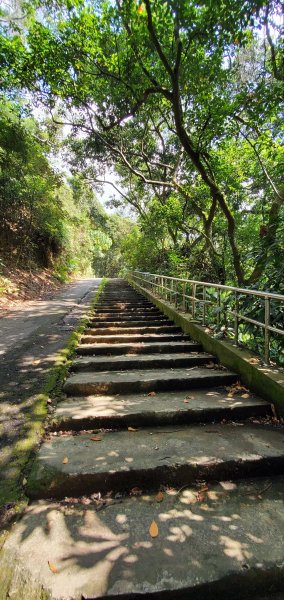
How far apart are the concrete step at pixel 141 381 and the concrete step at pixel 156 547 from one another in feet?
4.98

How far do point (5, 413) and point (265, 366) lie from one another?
282cm

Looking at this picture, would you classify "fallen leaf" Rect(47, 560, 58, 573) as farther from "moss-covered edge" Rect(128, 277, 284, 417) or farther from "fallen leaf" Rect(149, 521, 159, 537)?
"moss-covered edge" Rect(128, 277, 284, 417)

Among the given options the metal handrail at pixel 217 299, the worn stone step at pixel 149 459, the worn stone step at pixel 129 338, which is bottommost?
the worn stone step at pixel 149 459

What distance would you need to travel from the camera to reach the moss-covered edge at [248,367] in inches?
124

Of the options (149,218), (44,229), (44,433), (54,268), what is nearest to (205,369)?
(44,433)

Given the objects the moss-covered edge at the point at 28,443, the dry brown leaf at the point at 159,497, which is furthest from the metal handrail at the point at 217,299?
the moss-covered edge at the point at 28,443

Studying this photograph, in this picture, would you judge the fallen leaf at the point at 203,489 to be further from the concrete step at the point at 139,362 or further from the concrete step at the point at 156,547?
the concrete step at the point at 139,362

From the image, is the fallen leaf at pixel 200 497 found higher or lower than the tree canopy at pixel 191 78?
lower

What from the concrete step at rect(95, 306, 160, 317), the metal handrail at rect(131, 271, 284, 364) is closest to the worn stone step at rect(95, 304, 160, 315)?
the concrete step at rect(95, 306, 160, 317)

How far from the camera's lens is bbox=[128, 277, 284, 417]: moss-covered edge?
314cm

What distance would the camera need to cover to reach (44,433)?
2.82 m

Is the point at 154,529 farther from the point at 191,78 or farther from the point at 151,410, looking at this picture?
the point at 191,78

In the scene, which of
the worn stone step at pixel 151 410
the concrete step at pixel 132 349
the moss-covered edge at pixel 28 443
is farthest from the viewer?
the concrete step at pixel 132 349

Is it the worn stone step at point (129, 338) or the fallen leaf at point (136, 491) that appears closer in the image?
the fallen leaf at point (136, 491)
